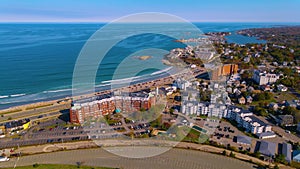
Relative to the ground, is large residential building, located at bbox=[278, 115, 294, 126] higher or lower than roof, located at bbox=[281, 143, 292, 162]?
higher

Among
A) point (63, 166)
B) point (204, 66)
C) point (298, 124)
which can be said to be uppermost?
point (204, 66)

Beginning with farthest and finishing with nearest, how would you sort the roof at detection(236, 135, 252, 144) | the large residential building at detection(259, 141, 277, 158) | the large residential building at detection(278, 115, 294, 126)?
the large residential building at detection(278, 115, 294, 126) < the roof at detection(236, 135, 252, 144) < the large residential building at detection(259, 141, 277, 158)

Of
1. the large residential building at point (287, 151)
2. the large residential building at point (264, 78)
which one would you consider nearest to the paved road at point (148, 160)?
the large residential building at point (287, 151)

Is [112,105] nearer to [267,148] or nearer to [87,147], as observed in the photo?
[87,147]

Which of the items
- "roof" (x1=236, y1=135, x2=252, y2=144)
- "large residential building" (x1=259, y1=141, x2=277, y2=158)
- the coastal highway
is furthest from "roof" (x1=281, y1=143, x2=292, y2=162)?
the coastal highway

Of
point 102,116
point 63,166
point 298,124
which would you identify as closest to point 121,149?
point 63,166

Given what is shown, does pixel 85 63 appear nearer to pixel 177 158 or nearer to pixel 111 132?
pixel 111 132

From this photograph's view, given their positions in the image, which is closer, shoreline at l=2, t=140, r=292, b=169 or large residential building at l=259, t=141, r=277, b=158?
large residential building at l=259, t=141, r=277, b=158

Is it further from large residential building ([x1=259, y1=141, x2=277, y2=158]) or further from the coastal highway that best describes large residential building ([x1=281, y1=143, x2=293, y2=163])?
the coastal highway
